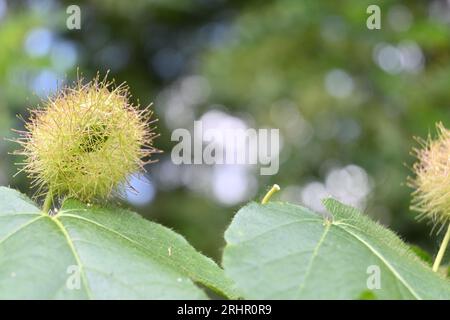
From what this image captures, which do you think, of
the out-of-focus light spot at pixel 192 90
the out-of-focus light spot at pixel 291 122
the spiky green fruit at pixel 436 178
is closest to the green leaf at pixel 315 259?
the spiky green fruit at pixel 436 178

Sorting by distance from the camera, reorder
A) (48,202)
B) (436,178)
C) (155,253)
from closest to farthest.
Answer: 1. (155,253)
2. (48,202)
3. (436,178)

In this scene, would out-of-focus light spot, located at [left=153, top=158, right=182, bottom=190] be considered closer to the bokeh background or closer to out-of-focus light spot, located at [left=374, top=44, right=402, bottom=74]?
the bokeh background

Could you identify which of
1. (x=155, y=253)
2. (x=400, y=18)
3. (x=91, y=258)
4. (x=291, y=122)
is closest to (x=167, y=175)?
(x=291, y=122)

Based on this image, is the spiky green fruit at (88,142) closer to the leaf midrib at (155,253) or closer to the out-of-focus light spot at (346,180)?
the leaf midrib at (155,253)

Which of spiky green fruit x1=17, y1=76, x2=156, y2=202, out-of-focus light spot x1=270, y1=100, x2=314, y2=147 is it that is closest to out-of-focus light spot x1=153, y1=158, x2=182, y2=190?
out-of-focus light spot x1=270, y1=100, x2=314, y2=147

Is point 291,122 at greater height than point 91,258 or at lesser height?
lesser

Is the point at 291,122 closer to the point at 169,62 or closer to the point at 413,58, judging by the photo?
the point at 413,58
